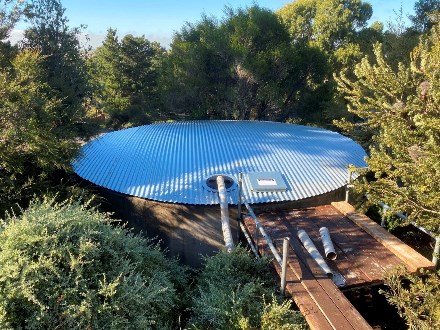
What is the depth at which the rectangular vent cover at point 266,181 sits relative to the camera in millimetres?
11873

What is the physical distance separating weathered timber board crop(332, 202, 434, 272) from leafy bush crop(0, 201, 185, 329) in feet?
19.0

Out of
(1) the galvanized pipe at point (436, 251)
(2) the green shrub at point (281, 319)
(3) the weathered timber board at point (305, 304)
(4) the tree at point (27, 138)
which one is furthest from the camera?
(4) the tree at point (27, 138)

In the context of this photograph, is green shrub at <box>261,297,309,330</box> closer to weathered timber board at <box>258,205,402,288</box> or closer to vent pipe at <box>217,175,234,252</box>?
weathered timber board at <box>258,205,402,288</box>

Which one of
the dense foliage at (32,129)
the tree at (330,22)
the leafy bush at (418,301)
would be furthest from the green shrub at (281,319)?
the tree at (330,22)

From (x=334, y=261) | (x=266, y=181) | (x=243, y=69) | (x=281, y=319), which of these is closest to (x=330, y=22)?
(x=243, y=69)

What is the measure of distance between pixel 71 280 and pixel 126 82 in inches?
1518

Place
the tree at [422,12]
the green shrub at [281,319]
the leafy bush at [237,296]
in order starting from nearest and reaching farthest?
the green shrub at [281,319]
the leafy bush at [237,296]
the tree at [422,12]

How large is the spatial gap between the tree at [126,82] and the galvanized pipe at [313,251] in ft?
111

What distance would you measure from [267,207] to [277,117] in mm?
23437

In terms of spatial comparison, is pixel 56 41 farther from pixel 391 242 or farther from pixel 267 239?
pixel 391 242

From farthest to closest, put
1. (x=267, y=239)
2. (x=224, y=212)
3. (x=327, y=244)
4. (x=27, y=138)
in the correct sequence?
1. (x=224, y=212)
2. (x=27, y=138)
3. (x=327, y=244)
4. (x=267, y=239)

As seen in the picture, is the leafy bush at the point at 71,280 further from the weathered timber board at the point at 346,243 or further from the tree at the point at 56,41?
the tree at the point at 56,41

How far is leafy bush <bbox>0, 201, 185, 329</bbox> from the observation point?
241 inches

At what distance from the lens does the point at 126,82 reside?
41.8 meters
